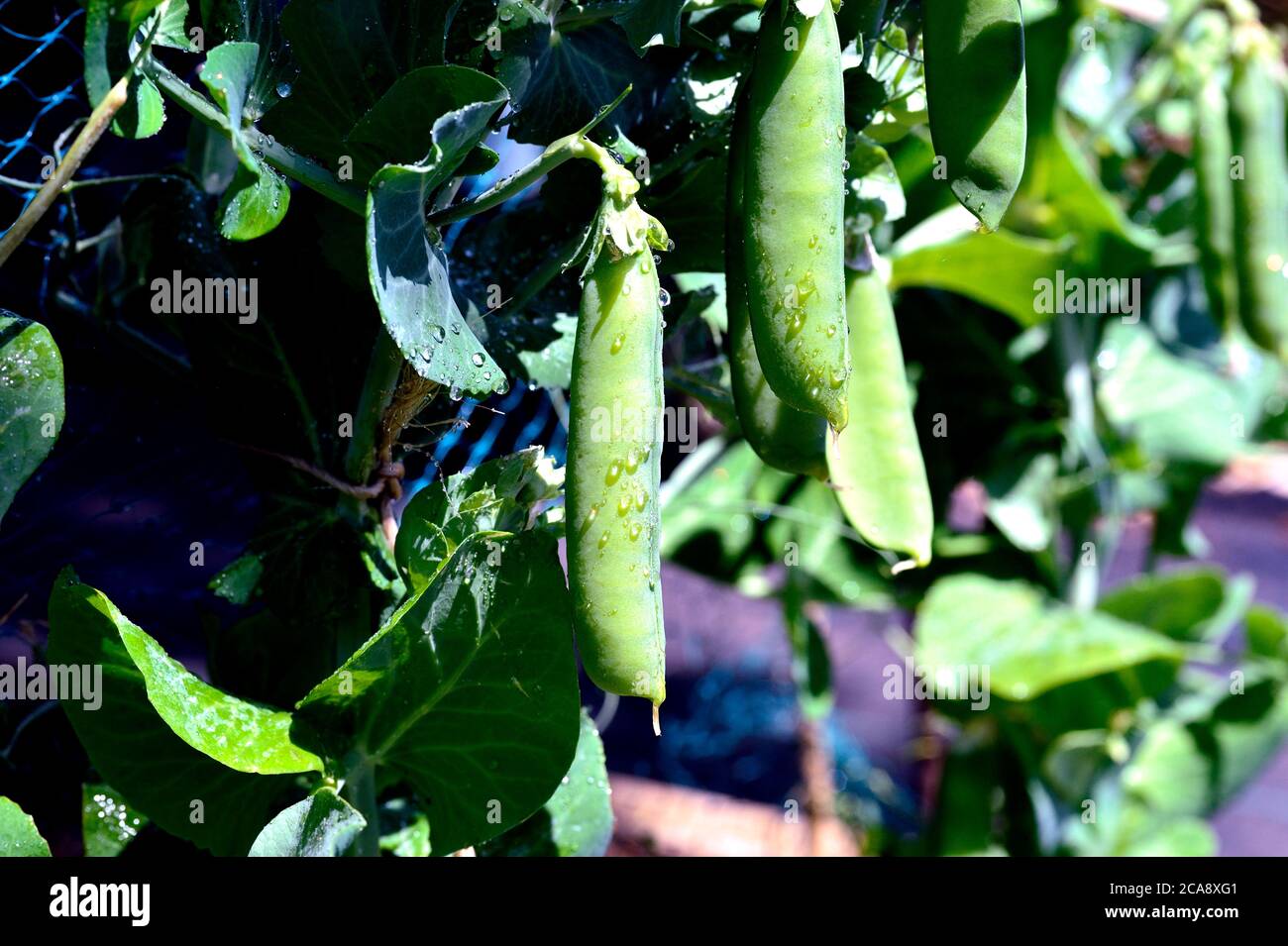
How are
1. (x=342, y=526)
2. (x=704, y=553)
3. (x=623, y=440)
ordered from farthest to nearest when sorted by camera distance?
(x=704, y=553) → (x=342, y=526) → (x=623, y=440)

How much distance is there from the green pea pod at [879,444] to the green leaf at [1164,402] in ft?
2.54

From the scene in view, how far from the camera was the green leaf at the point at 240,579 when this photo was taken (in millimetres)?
466

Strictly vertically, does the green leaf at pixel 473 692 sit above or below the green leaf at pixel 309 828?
above

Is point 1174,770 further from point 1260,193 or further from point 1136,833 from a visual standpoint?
point 1260,193

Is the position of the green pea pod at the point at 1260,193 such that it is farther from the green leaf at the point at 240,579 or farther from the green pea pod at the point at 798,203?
the green leaf at the point at 240,579

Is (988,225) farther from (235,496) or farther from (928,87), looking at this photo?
(235,496)

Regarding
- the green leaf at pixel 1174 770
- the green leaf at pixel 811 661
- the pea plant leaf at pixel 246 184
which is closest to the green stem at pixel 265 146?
the pea plant leaf at pixel 246 184

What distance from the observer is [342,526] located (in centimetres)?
49

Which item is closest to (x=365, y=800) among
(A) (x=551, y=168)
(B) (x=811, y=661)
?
(A) (x=551, y=168)

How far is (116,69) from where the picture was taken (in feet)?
1.24

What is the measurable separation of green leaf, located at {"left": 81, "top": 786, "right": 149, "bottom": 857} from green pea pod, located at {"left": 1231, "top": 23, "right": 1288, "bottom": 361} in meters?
0.88

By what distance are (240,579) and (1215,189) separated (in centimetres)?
85

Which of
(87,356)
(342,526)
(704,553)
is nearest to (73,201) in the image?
A: (87,356)
